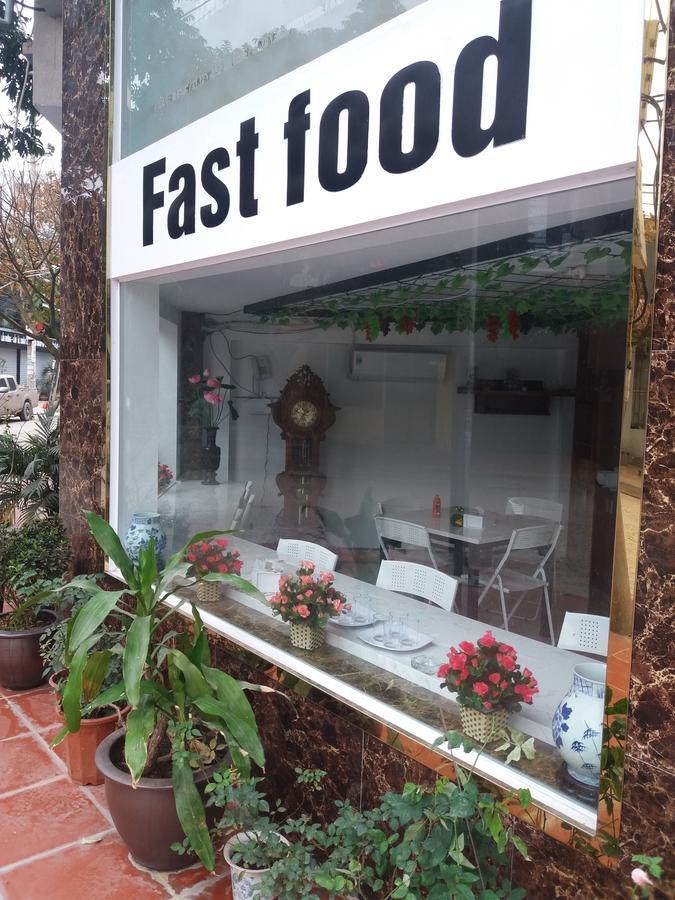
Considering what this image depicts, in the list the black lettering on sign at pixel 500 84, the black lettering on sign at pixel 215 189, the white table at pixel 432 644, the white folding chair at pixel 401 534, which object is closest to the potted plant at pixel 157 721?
the white table at pixel 432 644

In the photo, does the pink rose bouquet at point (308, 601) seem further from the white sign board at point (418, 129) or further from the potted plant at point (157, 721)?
the white sign board at point (418, 129)

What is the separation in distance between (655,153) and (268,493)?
11.7 ft

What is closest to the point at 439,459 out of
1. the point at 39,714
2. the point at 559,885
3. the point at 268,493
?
the point at 268,493

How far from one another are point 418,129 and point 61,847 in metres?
2.56

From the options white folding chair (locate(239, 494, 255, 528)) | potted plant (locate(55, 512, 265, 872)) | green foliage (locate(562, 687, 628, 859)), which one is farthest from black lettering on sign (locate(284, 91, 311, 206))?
white folding chair (locate(239, 494, 255, 528))

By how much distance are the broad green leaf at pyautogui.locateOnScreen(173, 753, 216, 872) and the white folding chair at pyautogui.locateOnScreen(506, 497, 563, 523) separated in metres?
2.87

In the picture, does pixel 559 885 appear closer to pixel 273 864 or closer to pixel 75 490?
pixel 273 864

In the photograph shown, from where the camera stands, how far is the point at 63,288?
408 centimetres

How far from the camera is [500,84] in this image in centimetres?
180

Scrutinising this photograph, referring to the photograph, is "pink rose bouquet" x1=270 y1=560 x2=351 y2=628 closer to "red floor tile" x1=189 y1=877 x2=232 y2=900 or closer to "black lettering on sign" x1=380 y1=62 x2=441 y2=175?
"red floor tile" x1=189 y1=877 x2=232 y2=900

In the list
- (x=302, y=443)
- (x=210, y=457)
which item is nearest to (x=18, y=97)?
(x=302, y=443)

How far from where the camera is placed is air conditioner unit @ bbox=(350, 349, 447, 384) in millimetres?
5266

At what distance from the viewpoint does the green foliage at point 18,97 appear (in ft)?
20.1

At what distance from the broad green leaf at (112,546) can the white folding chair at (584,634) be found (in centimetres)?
142
